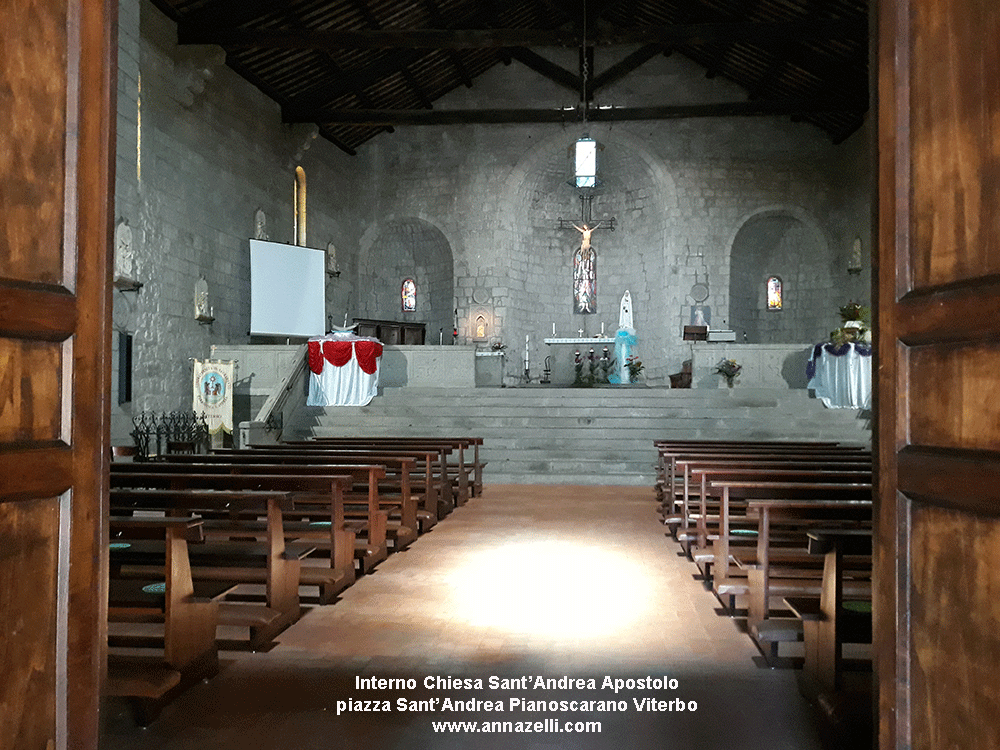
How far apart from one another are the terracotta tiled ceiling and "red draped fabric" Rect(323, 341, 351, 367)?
4.37 meters

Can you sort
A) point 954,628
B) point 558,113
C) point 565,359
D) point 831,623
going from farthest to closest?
point 565,359
point 558,113
point 831,623
point 954,628

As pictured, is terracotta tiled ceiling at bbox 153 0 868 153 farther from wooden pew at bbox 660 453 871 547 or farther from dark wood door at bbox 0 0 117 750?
dark wood door at bbox 0 0 117 750

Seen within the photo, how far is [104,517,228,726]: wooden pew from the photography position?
247cm

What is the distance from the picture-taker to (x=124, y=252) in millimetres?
9961

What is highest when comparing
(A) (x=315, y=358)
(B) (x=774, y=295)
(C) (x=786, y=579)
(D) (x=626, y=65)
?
(D) (x=626, y=65)

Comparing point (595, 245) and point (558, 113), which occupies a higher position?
point (558, 113)

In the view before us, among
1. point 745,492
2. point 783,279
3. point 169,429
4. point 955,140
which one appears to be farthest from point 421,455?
point 783,279

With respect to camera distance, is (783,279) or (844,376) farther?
(783,279)

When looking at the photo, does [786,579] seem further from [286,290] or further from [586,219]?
[586,219]

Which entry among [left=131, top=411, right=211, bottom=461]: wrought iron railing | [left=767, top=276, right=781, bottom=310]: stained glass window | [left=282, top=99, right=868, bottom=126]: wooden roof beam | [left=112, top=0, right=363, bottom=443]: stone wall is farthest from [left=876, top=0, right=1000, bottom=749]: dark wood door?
[left=767, top=276, right=781, bottom=310]: stained glass window

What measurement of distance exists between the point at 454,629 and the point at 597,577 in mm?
1306

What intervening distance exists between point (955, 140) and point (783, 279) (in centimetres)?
1722

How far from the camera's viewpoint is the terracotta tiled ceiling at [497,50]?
11.6m

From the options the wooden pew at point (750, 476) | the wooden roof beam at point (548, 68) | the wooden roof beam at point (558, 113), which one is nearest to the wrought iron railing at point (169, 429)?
the wooden pew at point (750, 476)
